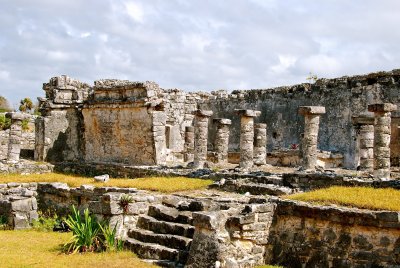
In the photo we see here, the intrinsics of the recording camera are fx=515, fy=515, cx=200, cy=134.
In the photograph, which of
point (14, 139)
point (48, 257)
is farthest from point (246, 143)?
point (48, 257)

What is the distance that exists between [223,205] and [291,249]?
1.67 metres

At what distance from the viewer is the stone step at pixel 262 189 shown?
1191cm

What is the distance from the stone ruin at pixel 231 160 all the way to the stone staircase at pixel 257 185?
39 millimetres

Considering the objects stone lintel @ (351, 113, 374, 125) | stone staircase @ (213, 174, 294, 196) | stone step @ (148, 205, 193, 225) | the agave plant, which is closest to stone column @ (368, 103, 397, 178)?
stone staircase @ (213, 174, 294, 196)

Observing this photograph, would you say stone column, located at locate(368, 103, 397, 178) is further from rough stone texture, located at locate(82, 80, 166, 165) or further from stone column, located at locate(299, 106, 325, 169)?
rough stone texture, located at locate(82, 80, 166, 165)

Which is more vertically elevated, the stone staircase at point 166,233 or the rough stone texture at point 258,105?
the rough stone texture at point 258,105

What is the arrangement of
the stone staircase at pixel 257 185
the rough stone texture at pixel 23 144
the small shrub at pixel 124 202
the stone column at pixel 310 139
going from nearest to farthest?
the small shrub at pixel 124 202 < the stone staircase at pixel 257 185 < the stone column at pixel 310 139 < the rough stone texture at pixel 23 144

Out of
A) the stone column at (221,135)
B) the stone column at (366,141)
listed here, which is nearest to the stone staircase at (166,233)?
the stone column at (366,141)

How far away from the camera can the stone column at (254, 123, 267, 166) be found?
813 inches

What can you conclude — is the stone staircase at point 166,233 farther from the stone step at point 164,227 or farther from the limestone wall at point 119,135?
the limestone wall at point 119,135

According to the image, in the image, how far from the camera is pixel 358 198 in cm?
945

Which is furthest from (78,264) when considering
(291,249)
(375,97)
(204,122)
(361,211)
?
(375,97)

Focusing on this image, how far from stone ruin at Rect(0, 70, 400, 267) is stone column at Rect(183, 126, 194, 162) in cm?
6

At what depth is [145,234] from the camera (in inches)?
396
